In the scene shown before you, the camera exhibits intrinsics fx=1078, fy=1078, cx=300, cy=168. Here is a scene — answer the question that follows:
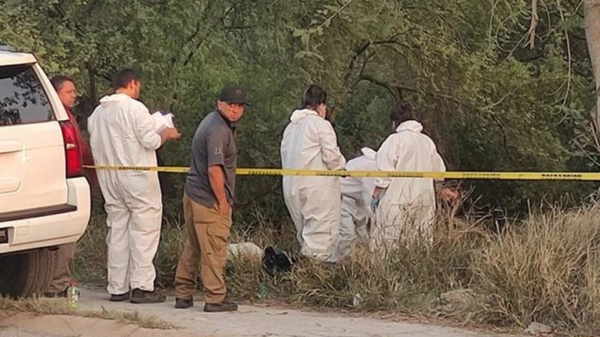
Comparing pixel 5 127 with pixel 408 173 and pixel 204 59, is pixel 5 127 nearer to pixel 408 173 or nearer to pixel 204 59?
pixel 408 173

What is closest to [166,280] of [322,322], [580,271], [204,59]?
[322,322]

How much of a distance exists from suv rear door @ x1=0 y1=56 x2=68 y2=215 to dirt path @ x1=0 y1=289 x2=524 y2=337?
86 cm

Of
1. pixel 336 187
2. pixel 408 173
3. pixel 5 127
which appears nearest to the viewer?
pixel 5 127

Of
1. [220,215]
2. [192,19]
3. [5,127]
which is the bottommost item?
[220,215]

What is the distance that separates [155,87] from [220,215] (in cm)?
548

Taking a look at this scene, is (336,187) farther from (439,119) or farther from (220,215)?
(439,119)

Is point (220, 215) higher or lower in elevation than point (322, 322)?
higher

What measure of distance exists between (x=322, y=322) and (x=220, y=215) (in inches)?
45.3

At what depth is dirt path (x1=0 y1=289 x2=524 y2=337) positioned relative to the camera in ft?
23.9

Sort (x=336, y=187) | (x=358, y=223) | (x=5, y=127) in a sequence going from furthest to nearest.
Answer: (x=358, y=223)
(x=336, y=187)
(x=5, y=127)

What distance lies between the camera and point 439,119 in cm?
1562

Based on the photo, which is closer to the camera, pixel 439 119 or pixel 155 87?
pixel 155 87

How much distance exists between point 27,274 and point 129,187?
40.5 inches

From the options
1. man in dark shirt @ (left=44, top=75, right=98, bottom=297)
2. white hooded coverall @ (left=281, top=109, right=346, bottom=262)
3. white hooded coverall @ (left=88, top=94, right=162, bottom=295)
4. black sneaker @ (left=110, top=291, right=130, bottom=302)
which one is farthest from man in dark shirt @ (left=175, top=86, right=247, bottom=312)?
white hooded coverall @ (left=281, top=109, right=346, bottom=262)
